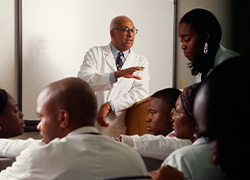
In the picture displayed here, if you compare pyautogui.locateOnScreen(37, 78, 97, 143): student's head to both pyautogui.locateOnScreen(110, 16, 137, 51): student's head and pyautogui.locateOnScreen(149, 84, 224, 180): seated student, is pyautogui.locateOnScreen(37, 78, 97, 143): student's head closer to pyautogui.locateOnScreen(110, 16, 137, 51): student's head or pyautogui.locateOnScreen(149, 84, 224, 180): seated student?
pyautogui.locateOnScreen(149, 84, 224, 180): seated student

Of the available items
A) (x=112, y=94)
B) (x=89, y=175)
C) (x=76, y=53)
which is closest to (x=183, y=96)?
(x=89, y=175)

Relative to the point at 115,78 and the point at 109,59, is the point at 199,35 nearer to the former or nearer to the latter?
the point at 115,78

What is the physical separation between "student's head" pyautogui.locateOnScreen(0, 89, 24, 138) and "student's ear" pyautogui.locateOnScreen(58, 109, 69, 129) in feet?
2.22

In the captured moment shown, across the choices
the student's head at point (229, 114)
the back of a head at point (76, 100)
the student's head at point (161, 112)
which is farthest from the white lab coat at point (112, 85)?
the student's head at point (229, 114)

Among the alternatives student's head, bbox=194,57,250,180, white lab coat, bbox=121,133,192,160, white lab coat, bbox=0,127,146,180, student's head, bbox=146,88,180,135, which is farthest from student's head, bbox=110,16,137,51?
student's head, bbox=194,57,250,180

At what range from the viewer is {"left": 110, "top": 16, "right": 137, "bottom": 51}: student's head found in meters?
2.96

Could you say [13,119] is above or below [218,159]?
below

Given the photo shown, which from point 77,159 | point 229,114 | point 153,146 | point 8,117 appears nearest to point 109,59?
point 8,117

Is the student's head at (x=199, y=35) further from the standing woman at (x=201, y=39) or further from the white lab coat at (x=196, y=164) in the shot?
the white lab coat at (x=196, y=164)

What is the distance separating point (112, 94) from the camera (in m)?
2.95

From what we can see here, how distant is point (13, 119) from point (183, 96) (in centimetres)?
95

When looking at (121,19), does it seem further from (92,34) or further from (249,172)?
(249,172)

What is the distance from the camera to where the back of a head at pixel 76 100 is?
1249mm

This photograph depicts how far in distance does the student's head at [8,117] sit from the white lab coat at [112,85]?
3.32ft
